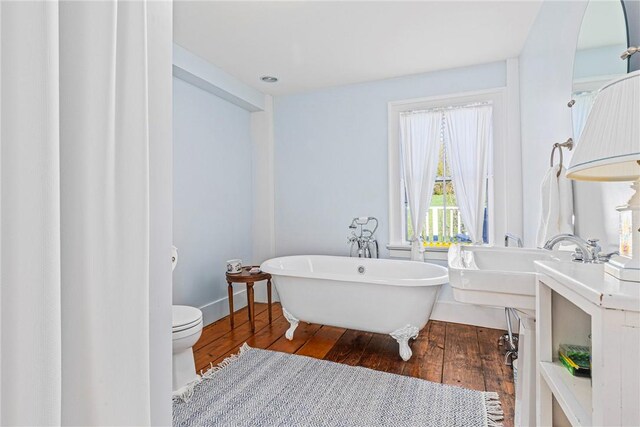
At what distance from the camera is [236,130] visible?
12.3 feet

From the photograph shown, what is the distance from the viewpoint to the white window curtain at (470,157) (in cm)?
312

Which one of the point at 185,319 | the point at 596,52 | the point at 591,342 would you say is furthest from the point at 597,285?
the point at 185,319

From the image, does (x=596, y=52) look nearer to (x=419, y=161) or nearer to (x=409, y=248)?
(x=419, y=161)

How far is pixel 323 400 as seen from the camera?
1.94m

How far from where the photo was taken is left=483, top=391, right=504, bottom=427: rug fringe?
173cm

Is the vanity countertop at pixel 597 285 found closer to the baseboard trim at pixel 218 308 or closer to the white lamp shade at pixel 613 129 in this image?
the white lamp shade at pixel 613 129

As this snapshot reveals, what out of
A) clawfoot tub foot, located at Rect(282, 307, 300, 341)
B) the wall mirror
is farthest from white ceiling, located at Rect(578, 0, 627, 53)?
clawfoot tub foot, located at Rect(282, 307, 300, 341)

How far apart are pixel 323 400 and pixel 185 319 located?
36.9 inches

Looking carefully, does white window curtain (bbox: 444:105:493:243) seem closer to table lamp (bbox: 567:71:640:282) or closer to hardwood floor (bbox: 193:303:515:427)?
hardwood floor (bbox: 193:303:515:427)

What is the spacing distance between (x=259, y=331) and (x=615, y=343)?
276cm

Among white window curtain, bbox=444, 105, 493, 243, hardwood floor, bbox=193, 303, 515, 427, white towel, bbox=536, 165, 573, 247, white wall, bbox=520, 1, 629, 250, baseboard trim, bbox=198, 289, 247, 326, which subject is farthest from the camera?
baseboard trim, bbox=198, 289, 247, 326

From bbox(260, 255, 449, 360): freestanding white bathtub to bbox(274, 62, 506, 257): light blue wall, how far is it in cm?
75

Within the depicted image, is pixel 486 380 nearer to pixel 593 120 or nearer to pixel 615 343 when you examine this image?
pixel 615 343

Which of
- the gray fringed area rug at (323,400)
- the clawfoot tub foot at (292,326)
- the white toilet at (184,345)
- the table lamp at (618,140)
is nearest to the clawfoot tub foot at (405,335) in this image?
the gray fringed area rug at (323,400)
